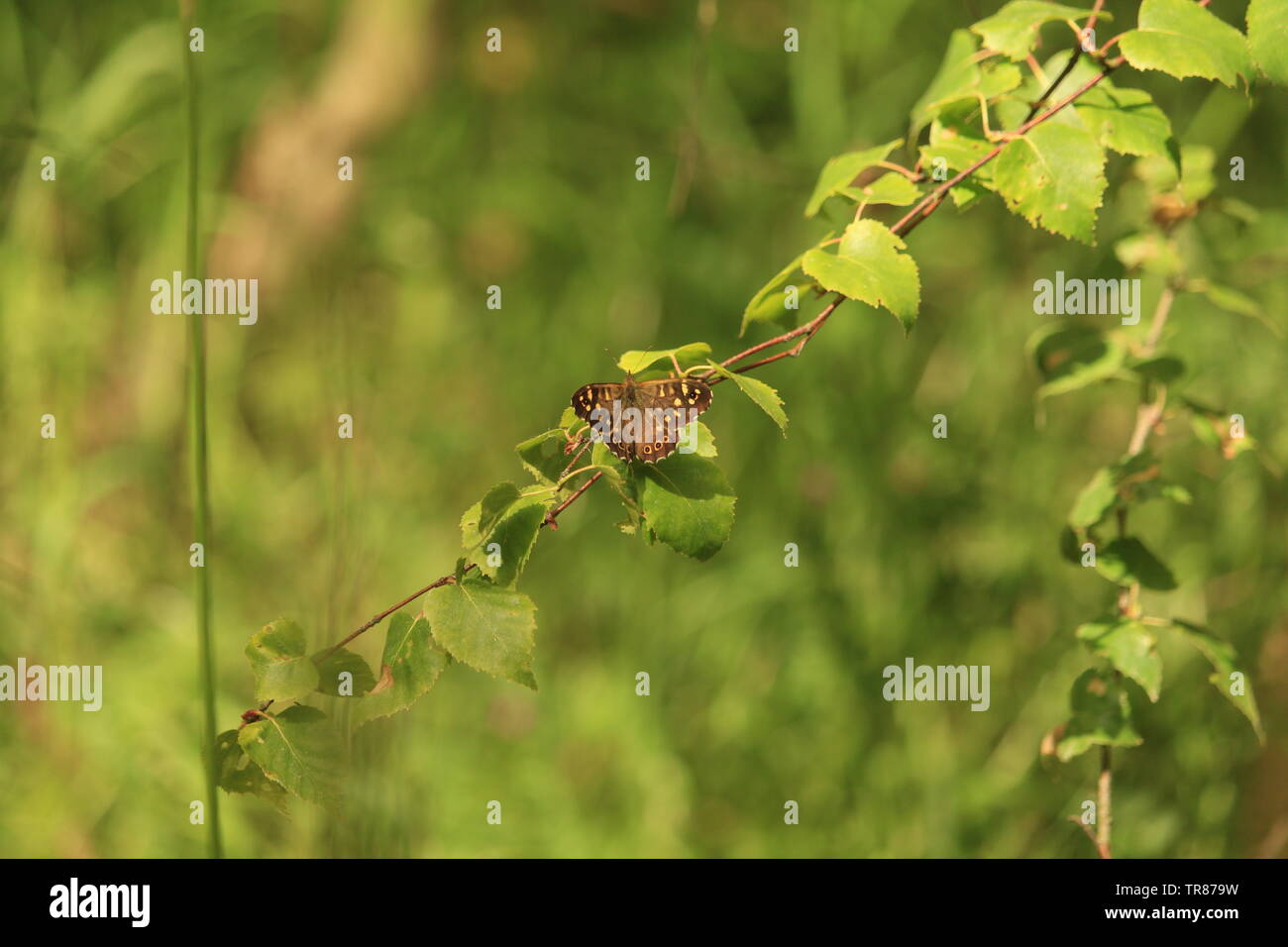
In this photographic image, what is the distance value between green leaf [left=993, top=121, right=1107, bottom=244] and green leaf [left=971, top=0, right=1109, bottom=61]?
10cm

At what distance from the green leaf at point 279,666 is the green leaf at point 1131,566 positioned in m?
0.62

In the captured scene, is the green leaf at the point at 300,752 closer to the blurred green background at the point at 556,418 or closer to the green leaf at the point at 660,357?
the green leaf at the point at 660,357

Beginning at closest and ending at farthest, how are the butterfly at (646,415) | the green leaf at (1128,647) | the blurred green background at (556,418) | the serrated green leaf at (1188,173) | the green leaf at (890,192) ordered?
the butterfly at (646,415) < the green leaf at (890,192) < the green leaf at (1128,647) < the serrated green leaf at (1188,173) < the blurred green background at (556,418)

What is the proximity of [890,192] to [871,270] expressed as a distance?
94 mm

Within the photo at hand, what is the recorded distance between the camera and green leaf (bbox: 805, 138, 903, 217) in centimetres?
73

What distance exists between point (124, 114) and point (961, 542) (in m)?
1.59

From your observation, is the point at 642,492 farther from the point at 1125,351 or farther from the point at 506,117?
the point at 506,117

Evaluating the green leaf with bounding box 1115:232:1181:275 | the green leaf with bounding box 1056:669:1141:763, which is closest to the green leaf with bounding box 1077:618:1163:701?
the green leaf with bounding box 1056:669:1141:763

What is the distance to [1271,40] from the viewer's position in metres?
0.64

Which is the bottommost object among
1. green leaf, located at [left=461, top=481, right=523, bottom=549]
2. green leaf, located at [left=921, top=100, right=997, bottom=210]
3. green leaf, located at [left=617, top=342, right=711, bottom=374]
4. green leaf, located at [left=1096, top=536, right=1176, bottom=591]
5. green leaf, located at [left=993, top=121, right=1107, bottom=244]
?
green leaf, located at [left=1096, top=536, right=1176, bottom=591]

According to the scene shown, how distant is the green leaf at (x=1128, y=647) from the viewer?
0.80m

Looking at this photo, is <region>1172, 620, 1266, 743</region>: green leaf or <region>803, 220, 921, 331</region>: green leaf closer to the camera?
<region>803, 220, 921, 331</region>: green leaf

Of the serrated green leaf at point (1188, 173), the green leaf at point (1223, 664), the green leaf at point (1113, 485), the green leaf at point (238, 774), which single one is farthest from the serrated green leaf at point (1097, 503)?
the green leaf at point (238, 774)

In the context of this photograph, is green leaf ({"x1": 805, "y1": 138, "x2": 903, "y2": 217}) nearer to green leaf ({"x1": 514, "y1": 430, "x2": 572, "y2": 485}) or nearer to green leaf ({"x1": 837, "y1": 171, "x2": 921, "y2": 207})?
green leaf ({"x1": 837, "y1": 171, "x2": 921, "y2": 207})
